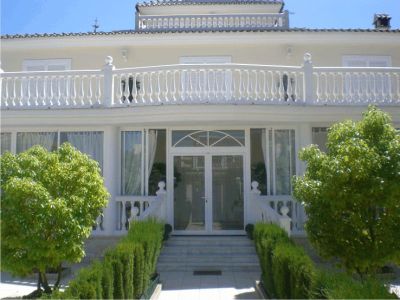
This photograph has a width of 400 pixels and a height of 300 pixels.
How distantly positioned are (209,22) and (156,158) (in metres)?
7.01

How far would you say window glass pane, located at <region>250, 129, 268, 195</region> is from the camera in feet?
46.1

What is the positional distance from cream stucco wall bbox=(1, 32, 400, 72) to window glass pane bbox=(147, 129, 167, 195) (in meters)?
3.56

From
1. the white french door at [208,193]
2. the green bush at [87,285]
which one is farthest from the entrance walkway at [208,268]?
the green bush at [87,285]

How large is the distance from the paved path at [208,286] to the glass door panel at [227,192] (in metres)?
2.58

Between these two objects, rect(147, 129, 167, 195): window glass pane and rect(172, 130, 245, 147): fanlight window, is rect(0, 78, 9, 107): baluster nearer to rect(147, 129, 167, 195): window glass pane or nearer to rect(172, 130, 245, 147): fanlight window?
rect(147, 129, 167, 195): window glass pane

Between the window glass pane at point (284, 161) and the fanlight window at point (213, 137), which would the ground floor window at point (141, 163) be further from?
the window glass pane at point (284, 161)

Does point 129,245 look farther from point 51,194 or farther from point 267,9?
point 267,9

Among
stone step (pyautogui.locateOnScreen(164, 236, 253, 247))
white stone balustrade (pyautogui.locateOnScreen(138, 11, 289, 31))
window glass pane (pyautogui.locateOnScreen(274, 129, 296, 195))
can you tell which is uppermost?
white stone balustrade (pyautogui.locateOnScreen(138, 11, 289, 31))

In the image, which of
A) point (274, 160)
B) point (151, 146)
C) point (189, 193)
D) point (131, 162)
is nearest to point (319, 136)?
point (274, 160)

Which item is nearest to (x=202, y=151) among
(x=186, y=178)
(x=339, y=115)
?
(x=186, y=178)

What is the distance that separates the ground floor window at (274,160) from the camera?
544 inches

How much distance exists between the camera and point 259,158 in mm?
14148

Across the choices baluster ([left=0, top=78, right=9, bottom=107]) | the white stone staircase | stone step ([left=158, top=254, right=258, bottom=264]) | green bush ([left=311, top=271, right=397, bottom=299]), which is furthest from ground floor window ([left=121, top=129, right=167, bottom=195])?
green bush ([left=311, top=271, right=397, bottom=299])

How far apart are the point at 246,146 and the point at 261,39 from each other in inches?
176
